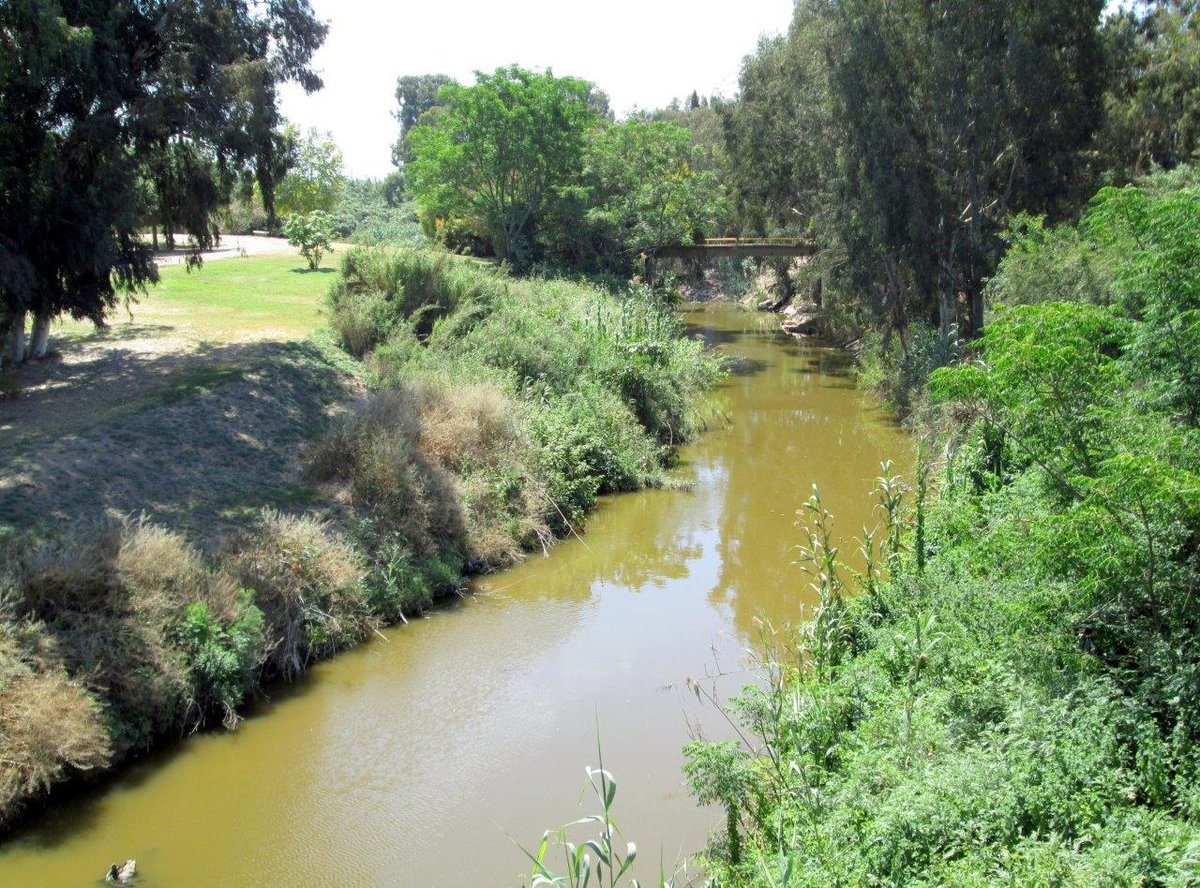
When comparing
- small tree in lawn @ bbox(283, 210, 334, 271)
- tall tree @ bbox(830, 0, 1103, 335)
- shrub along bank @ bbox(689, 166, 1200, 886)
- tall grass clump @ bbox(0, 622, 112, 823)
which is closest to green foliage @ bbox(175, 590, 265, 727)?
tall grass clump @ bbox(0, 622, 112, 823)

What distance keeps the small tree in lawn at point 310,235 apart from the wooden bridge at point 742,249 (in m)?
14.8

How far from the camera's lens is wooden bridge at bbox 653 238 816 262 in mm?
35031

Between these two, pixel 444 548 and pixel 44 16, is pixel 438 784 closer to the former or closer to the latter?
pixel 444 548

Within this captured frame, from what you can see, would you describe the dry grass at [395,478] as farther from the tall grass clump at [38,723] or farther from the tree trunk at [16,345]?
A: the tree trunk at [16,345]

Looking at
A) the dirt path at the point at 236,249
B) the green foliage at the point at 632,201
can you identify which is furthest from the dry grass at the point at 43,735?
the green foliage at the point at 632,201

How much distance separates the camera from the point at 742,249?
118 feet

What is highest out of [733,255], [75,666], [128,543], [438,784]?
[733,255]

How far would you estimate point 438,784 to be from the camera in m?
8.55

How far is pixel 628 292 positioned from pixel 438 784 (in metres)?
26.8

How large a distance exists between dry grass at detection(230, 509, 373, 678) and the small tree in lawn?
19691 mm

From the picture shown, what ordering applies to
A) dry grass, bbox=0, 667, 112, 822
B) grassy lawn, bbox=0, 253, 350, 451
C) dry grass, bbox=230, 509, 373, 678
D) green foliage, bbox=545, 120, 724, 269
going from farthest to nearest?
green foliage, bbox=545, 120, 724, 269
grassy lawn, bbox=0, 253, 350, 451
dry grass, bbox=230, 509, 373, 678
dry grass, bbox=0, 667, 112, 822

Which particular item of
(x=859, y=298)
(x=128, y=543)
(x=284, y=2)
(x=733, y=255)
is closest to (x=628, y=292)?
(x=733, y=255)

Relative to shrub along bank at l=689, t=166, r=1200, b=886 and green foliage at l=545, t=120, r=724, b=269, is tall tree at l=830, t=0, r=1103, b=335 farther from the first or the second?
green foliage at l=545, t=120, r=724, b=269

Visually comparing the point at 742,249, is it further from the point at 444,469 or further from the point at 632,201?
the point at 444,469
